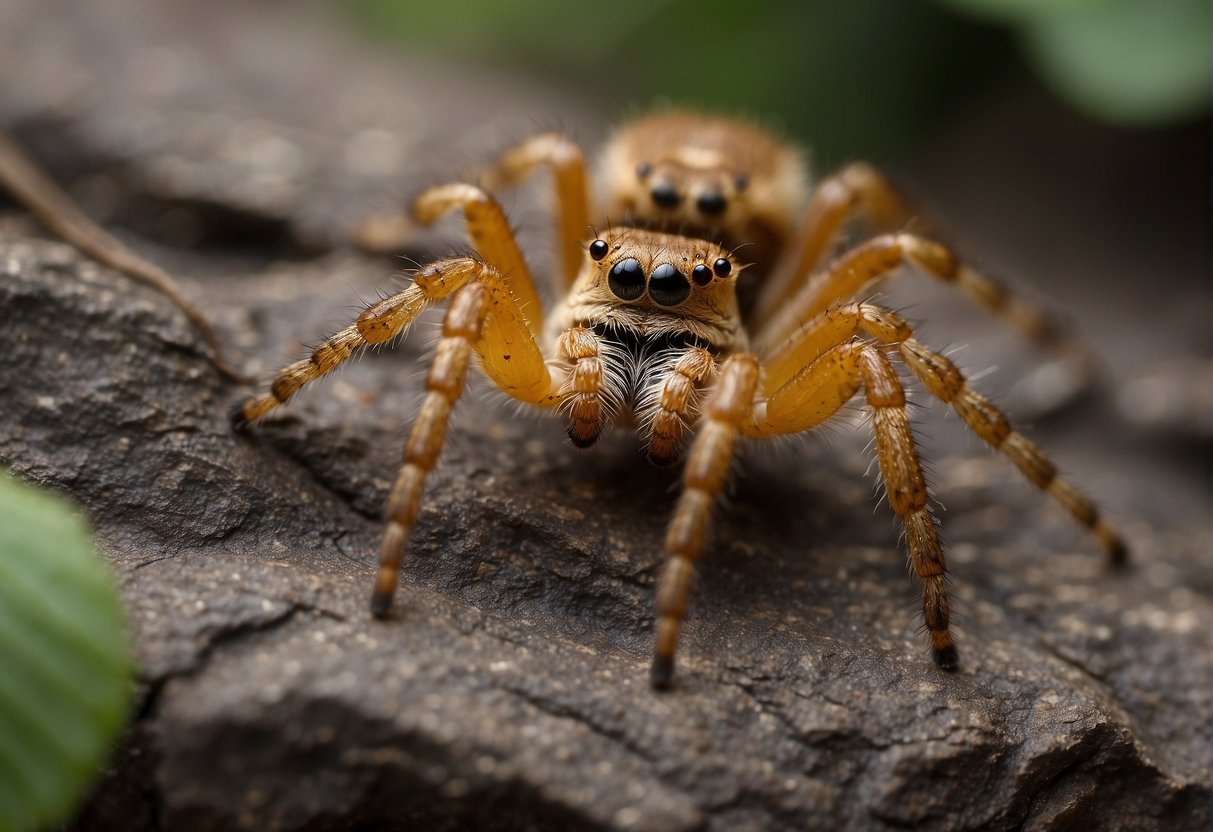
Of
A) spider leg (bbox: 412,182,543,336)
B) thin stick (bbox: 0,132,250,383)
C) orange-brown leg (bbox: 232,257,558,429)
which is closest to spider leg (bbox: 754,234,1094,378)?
spider leg (bbox: 412,182,543,336)

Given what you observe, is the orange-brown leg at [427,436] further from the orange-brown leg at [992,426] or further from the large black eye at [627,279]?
the orange-brown leg at [992,426]

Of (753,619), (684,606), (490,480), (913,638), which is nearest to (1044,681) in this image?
(913,638)

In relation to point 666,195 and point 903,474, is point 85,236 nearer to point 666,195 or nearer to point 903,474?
point 666,195

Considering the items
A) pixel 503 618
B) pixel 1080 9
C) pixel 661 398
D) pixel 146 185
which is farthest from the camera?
pixel 1080 9

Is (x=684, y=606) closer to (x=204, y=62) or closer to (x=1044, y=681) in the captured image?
(x=1044, y=681)

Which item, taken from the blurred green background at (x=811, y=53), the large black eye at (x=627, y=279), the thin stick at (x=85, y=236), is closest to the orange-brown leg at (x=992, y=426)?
the large black eye at (x=627, y=279)
